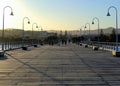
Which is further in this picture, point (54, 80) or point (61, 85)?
point (54, 80)

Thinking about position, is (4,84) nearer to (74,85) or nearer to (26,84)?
(26,84)

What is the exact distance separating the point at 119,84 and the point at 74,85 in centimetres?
191

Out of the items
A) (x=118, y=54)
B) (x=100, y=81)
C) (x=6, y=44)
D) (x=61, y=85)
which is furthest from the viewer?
(x=6, y=44)

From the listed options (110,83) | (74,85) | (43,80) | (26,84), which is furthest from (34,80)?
(110,83)

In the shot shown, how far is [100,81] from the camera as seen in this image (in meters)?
15.7

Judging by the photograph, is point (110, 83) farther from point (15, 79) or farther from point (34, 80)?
point (15, 79)

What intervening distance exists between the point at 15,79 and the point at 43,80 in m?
1.38

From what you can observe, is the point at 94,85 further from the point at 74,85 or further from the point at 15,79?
the point at 15,79

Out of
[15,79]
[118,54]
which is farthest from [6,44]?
[15,79]

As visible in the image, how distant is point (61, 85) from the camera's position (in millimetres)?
14266

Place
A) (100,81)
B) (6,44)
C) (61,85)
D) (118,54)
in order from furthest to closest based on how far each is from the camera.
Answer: (6,44) → (118,54) → (100,81) → (61,85)

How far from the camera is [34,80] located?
15984 millimetres

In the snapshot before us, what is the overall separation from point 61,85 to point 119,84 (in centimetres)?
243

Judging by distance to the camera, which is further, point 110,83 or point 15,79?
point 15,79
